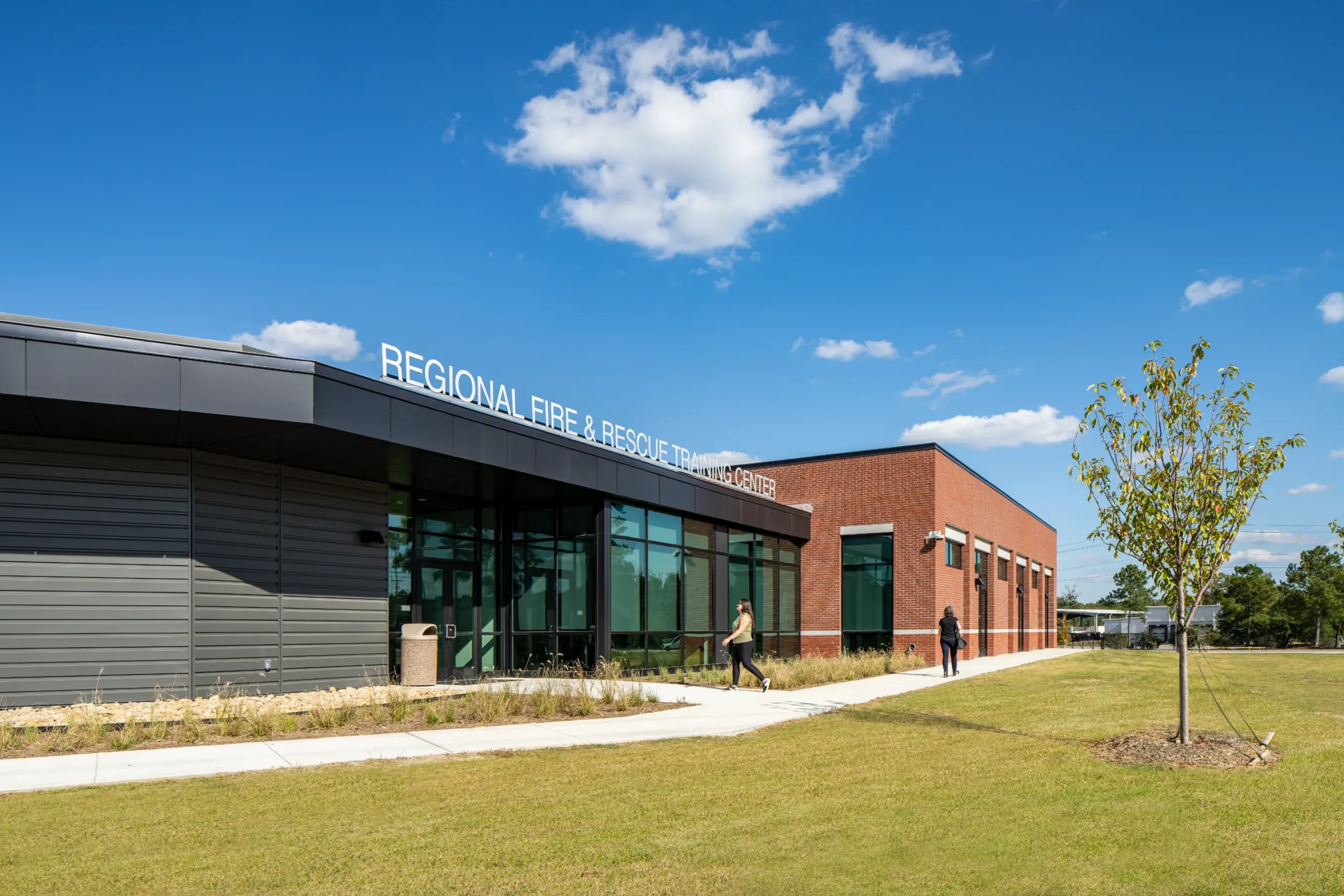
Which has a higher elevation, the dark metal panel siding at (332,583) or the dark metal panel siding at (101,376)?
the dark metal panel siding at (101,376)

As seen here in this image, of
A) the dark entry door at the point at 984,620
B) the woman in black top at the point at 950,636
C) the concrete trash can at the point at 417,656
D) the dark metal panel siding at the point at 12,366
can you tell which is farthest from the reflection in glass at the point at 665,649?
the dark entry door at the point at 984,620

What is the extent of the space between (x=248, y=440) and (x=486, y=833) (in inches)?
386

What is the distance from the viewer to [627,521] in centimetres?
2177

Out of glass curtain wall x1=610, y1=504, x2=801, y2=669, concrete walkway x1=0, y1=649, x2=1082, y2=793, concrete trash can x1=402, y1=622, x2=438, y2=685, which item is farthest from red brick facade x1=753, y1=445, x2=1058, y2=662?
concrete trash can x1=402, y1=622, x2=438, y2=685

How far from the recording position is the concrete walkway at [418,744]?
942 centimetres

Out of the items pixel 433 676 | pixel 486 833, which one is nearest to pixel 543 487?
pixel 433 676

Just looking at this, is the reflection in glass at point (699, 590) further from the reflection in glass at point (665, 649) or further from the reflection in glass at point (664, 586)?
the reflection in glass at point (665, 649)

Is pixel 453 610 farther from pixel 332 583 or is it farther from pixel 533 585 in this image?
pixel 332 583

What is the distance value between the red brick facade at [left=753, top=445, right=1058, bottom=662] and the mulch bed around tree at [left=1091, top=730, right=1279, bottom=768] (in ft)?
58.4

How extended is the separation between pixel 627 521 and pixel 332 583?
672cm

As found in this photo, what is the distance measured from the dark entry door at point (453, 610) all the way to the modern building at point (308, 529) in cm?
4

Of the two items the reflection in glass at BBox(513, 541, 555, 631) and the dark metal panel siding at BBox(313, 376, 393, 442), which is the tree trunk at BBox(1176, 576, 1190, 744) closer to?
the dark metal panel siding at BBox(313, 376, 393, 442)

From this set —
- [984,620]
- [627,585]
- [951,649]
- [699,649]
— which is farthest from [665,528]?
[984,620]

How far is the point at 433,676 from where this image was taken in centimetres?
1877
